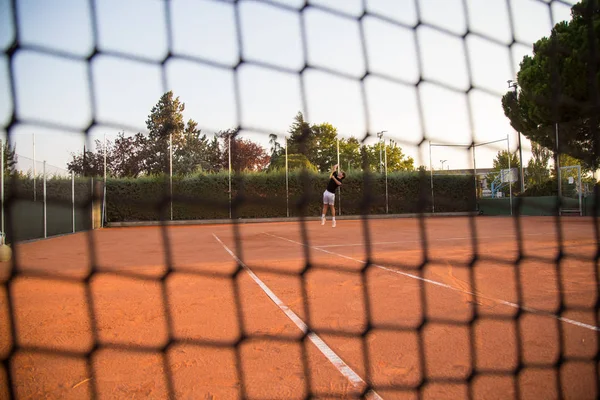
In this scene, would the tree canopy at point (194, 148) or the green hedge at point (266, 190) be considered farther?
the green hedge at point (266, 190)

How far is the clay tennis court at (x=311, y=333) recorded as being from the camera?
4.99 ft

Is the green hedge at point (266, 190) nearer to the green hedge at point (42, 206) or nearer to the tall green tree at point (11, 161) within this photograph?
the green hedge at point (42, 206)

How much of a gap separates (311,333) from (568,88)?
8.46 ft

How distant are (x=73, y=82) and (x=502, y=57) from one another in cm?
229

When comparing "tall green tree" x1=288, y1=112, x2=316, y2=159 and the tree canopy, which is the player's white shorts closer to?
the tree canopy

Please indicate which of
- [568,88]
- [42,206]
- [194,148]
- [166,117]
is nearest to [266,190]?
[42,206]

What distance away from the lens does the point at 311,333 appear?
2.00 metres

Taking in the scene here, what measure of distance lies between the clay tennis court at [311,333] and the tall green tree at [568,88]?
1042 mm

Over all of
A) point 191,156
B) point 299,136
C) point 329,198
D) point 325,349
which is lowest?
point 325,349

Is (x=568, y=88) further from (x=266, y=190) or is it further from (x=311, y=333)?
(x=266, y=190)

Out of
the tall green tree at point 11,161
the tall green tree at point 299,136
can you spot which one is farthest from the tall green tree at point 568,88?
the tall green tree at point 11,161

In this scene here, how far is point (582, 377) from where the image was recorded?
5.18ft

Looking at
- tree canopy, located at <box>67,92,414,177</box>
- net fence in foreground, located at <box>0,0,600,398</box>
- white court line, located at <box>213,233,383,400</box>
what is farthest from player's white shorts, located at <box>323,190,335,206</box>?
white court line, located at <box>213,233,383,400</box>

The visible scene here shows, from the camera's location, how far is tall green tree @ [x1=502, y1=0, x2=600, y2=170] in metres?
2.45
